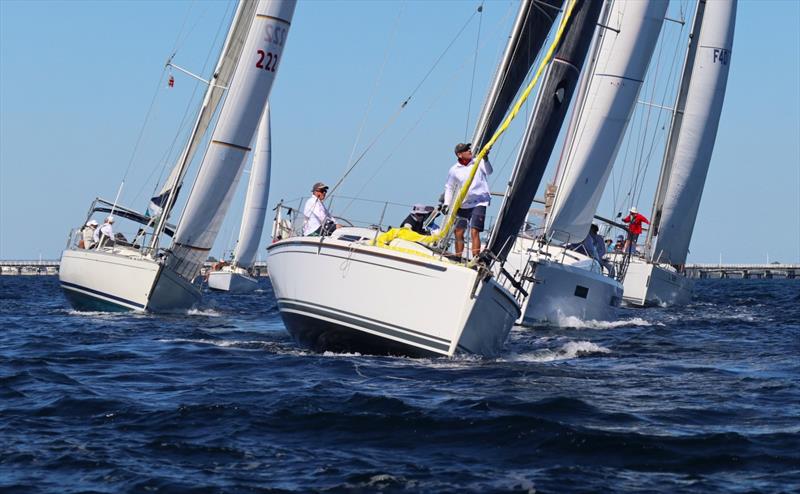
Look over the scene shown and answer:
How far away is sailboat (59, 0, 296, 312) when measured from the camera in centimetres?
2245

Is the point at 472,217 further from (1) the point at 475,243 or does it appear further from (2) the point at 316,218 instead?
(2) the point at 316,218

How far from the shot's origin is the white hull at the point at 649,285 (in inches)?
1256

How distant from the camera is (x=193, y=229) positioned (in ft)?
76.8

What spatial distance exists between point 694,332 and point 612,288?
2.19 metres

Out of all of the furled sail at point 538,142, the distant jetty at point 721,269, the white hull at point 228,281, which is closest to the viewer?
the furled sail at point 538,142

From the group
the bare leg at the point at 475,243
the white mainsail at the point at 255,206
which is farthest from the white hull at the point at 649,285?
the white mainsail at the point at 255,206

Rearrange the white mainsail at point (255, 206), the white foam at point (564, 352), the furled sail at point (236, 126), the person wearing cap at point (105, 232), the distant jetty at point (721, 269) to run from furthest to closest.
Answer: the distant jetty at point (721, 269) < the white mainsail at point (255, 206) < the person wearing cap at point (105, 232) < the furled sail at point (236, 126) < the white foam at point (564, 352)

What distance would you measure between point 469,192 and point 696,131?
21658mm

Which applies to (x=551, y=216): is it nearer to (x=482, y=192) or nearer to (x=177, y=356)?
(x=482, y=192)

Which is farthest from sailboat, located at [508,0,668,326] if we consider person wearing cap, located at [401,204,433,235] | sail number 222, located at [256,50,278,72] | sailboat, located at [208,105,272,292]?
sailboat, located at [208,105,272,292]

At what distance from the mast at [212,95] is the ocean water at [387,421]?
376 inches

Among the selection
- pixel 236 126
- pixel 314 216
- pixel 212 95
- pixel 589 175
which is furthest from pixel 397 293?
pixel 212 95

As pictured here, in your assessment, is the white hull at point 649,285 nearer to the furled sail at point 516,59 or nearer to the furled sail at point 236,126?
the furled sail at point 236,126

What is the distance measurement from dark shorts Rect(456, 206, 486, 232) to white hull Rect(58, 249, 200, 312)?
9.97 metres
